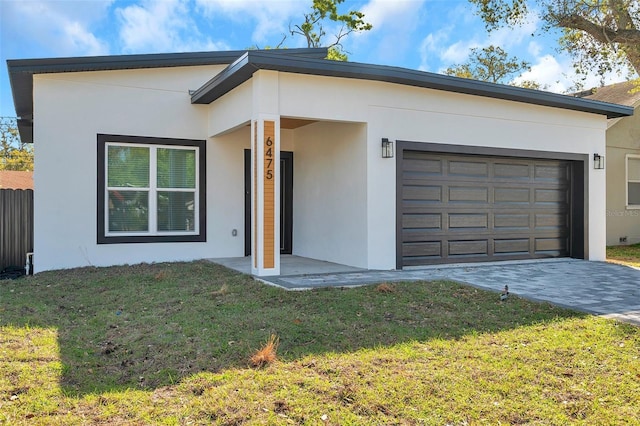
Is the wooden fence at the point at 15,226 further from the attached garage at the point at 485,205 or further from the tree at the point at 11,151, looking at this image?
the tree at the point at 11,151

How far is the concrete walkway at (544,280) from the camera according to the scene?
6.12 m

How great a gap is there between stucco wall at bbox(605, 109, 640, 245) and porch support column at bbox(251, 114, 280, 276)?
11820 millimetres

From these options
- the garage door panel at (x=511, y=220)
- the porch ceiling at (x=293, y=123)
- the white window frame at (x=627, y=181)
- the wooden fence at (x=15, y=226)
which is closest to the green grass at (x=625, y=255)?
the white window frame at (x=627, y=181)

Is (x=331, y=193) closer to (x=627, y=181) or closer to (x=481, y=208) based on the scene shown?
(x=481, y=208)

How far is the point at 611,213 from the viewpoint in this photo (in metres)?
14.9

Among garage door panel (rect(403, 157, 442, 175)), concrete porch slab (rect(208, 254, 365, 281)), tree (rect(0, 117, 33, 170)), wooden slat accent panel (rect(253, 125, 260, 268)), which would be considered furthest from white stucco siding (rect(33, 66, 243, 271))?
tree (rect(0, 117, 33, 170))

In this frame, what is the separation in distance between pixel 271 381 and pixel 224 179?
22.6 ft

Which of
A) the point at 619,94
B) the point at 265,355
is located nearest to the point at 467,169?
the point at 265,355

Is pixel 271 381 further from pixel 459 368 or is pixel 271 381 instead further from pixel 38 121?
pixel 38 121

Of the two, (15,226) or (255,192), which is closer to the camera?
(255,192)

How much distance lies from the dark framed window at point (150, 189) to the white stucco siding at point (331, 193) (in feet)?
6.82

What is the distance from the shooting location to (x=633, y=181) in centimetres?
1541

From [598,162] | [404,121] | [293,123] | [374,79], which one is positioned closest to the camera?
[374,79]

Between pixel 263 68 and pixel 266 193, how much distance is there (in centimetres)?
186
